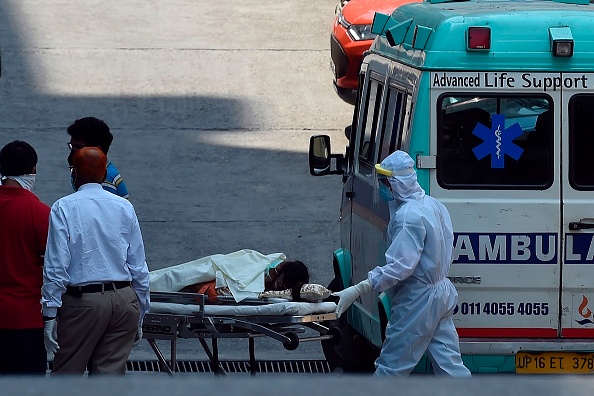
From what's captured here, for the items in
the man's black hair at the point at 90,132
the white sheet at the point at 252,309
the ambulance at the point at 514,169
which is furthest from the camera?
the man's black hair at the point at 90,132

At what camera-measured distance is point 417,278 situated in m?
6.17

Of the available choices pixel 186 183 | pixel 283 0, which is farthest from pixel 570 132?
pixel 283 0

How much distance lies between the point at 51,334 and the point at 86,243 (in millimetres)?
503

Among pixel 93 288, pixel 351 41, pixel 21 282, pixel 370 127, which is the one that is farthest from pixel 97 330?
pixel 351 41

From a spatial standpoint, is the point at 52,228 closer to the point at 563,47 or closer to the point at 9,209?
the point at 9,209

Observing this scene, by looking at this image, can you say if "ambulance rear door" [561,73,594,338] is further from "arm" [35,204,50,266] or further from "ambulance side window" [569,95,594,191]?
"arm" [35,204,50,266]

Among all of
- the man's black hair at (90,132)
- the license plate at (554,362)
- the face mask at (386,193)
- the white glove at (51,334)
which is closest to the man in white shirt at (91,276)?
the white glove at (51,334)

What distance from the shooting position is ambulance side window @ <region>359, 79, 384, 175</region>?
23.4 feet

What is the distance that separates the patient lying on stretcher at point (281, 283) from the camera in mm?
6750

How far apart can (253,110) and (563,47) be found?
358 inches

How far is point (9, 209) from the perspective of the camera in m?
5.84

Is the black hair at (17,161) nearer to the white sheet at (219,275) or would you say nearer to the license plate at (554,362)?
the white sheet at (219,275)

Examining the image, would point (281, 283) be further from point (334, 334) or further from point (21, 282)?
point (21, 282)

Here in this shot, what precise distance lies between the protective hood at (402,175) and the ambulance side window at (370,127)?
0.96 metres
